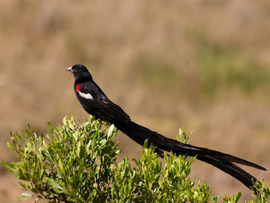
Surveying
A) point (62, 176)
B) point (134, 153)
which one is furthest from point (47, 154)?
point (134, 153)

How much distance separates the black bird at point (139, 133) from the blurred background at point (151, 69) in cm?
313

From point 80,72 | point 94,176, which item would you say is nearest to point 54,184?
point 94,176

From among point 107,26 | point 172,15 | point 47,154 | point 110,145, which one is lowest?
point 47,154

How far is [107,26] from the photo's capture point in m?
13.0

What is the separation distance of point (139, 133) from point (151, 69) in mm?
8058

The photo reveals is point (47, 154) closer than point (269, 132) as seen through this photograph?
Yes

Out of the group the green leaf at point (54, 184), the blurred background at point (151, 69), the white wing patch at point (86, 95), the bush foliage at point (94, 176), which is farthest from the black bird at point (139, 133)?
the blurred background at point (151, 69)

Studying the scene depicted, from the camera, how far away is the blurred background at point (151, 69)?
29.6 ft

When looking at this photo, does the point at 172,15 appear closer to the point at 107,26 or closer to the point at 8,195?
the point at 107,26

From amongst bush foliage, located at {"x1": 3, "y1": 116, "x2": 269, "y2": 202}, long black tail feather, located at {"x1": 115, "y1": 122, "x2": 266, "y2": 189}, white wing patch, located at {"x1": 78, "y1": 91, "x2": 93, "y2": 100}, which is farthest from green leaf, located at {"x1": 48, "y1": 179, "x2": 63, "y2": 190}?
white wing patch, located at {"x1": 78, "y1": 91, "x2": 93, "y2": 100}

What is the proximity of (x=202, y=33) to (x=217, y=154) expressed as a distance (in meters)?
10.7

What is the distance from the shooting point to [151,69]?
11609 mm

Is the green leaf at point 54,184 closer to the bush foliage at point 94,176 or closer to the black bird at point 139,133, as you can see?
the bush foliage at point 94,176

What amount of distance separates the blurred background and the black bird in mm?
3127
